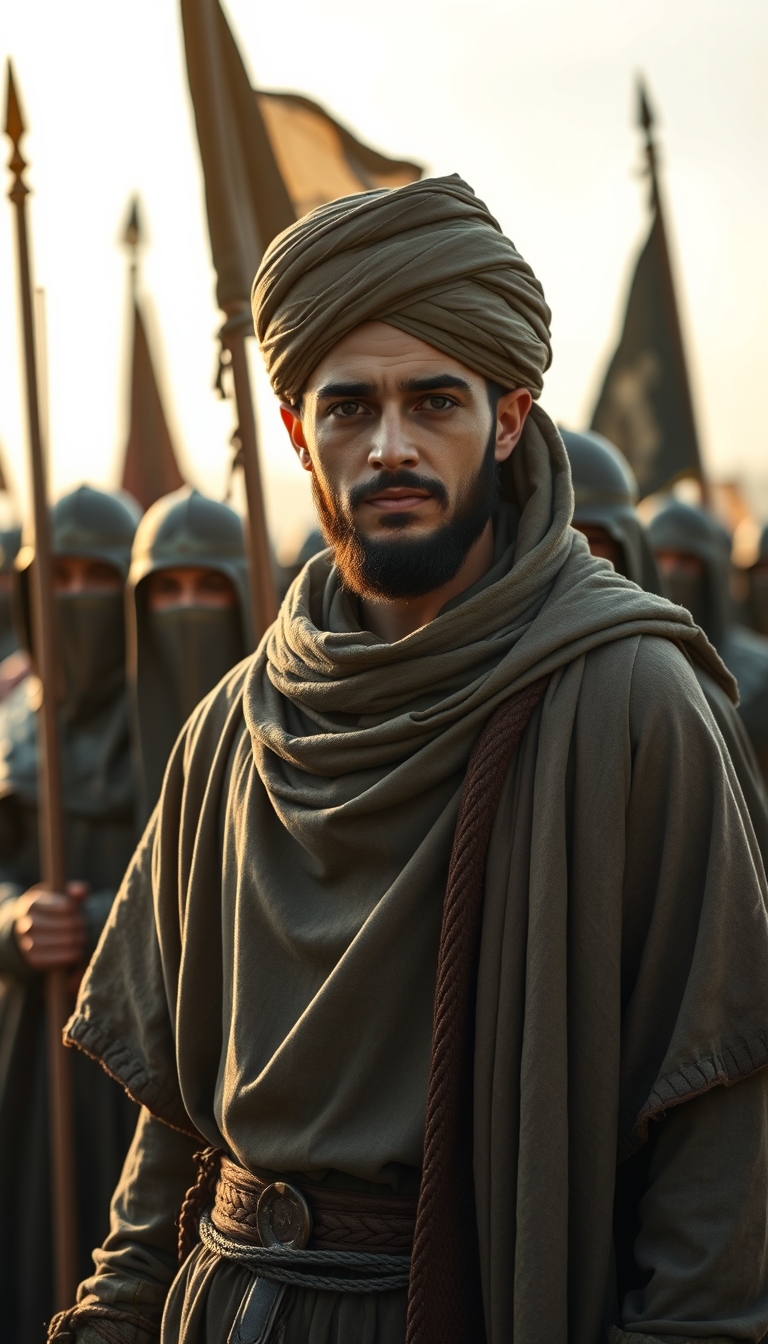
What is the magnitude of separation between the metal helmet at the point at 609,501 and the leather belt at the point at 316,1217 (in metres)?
2.71

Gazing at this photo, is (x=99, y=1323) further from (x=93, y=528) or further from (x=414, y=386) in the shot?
(x=93, y=528)

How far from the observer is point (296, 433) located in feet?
8.95

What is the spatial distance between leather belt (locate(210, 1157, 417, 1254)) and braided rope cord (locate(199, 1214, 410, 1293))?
0.01m

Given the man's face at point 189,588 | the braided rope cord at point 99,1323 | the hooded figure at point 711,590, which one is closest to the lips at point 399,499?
the braided rope cord at point 99,1323

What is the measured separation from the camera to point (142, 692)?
5699 mm

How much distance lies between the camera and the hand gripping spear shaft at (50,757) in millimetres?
4668

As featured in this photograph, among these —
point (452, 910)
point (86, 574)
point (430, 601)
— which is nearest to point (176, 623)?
point (86, 574)

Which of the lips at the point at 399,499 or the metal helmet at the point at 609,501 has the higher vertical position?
the lips at the point at 399,499

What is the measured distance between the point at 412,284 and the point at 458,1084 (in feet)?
3.82

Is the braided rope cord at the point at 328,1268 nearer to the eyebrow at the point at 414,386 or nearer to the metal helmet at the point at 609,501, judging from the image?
the eyebrow at the point at 414,386

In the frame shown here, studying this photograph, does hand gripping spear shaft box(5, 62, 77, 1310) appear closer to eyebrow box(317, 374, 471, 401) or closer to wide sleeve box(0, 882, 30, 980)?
wide sleeve box(0, 882, 30, 980)

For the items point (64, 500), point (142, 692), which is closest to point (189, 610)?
point (142, 692)

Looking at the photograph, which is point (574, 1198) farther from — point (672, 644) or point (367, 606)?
point (367, 606)

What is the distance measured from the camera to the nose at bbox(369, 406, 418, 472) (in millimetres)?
2424
